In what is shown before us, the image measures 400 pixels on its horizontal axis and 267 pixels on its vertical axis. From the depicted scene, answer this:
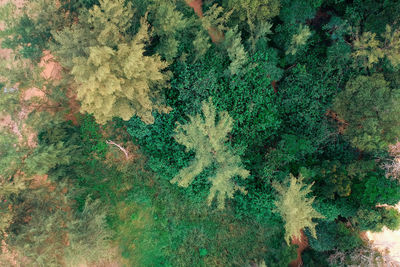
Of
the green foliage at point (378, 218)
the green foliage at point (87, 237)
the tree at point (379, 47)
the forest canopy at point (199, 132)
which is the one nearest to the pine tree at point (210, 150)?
the forest canopy at point (199, 132)

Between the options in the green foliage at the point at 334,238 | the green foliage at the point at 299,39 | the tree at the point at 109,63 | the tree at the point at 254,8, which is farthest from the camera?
the green foliage at the point at 334,238

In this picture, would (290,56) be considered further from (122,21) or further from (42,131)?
(42,131)

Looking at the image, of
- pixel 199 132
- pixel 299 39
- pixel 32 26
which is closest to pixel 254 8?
pixel 299 39

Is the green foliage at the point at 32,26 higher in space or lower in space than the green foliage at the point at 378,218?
lower

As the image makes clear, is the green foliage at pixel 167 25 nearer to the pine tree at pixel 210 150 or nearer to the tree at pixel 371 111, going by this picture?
the pine tree at pixel 210 150

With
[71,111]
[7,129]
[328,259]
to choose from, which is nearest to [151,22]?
[71,111]

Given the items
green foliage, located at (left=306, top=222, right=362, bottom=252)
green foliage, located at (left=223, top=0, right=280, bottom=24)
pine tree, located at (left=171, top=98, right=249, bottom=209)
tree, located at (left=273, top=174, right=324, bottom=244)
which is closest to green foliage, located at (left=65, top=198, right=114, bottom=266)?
pine tree, located at (left=171, top=98, right=249, bottom=209)

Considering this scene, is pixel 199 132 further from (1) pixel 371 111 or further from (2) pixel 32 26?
(2) pixel 32 26

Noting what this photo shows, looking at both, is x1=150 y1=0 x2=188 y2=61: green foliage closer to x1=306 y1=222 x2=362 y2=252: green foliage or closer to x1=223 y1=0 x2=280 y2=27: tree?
Result: x1=223 y1=0 x2=280 y2=27: tree
